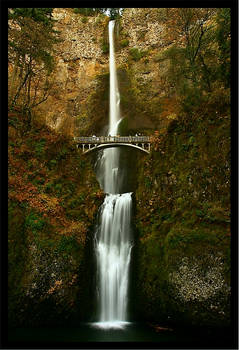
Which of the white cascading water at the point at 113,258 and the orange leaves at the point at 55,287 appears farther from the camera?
the white cascading water at the point at 113,258

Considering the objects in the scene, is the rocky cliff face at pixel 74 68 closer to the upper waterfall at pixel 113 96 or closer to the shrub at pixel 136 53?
the upper waterfall at pixel 113 96

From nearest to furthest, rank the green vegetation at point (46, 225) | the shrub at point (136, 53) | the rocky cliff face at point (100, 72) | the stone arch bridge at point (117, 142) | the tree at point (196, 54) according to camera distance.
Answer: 1. the green vegetation at point (46, 225)
2. the tree at point (196, 54)
3. the stone arch bridge at point (117, 142)
4. the rocky cliff face at point (100, 72)
5. the shrub at point (136, 53)

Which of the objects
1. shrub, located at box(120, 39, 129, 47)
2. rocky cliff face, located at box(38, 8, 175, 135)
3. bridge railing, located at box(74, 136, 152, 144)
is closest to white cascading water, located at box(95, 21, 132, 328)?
bridge railing, located at box(74, 136, 152, 144)

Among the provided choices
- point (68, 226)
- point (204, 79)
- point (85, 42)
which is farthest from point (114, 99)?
point (68, 226)

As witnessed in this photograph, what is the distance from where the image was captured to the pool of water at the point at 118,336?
28.3 ft

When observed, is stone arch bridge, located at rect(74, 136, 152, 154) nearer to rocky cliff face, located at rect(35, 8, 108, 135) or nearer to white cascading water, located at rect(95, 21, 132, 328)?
white cascading water, located at rect(95, 21, 132, 328)

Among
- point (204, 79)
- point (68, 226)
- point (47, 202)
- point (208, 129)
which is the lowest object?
point (68, 226)

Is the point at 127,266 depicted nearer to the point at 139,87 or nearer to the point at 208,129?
the point at 208,129

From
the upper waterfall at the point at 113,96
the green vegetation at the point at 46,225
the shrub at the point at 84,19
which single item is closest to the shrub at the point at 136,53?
the upper waterfall at the point at 113,96

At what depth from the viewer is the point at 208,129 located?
12172 millimetres

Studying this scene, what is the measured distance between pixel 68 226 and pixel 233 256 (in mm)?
7521

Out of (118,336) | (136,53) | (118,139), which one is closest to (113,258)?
(118,336)

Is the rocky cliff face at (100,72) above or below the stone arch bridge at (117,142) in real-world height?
above

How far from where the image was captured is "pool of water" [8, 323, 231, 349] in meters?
8.62
